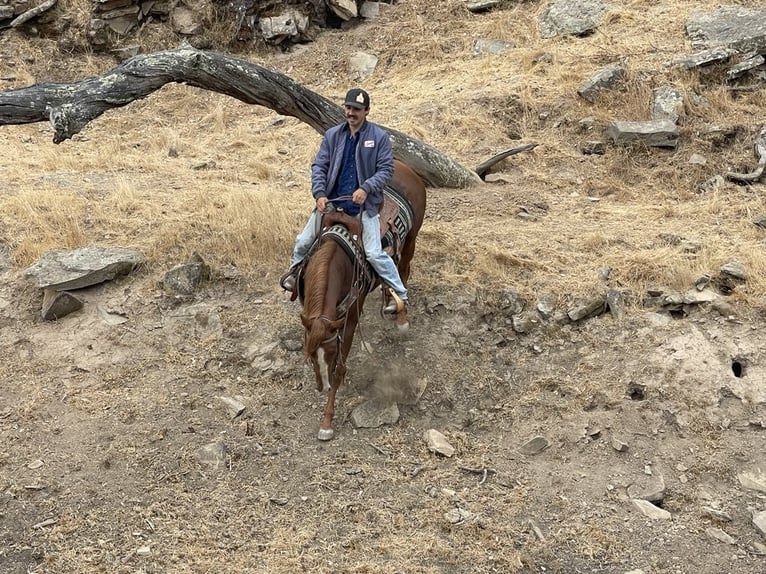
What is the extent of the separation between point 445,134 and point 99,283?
6409mm

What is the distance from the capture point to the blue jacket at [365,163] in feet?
20.9

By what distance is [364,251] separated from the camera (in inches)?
252

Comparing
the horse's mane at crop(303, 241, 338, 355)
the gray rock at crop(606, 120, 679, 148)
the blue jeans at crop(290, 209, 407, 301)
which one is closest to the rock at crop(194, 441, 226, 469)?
the horse's mane at crop(303, 241, 338, 355)

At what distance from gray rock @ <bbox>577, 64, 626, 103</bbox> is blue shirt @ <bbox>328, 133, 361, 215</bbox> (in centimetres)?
730

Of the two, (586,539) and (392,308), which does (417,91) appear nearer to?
(392,308)

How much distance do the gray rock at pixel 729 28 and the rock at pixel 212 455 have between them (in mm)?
11227

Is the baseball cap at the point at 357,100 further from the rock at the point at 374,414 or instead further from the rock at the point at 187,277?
the rock at the point at 187,277

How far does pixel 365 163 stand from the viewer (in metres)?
6.41

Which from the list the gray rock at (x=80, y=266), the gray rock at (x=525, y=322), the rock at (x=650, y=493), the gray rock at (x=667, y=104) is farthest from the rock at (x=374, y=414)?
the gray rock at (x=667, y=104)

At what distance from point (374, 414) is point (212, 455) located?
1406 mm

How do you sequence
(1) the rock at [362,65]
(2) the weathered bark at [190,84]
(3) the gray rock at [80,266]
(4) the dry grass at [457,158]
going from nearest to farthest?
(2) the weathered bark at [190,84]
(3) the gray rock at [80,266]
(4) the dry grass at [457,158]
(1) the rock at [362,65]

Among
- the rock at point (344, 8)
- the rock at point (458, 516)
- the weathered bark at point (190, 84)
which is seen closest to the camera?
the rock at point (458, 516)

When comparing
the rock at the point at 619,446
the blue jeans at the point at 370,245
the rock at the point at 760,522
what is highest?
the blue jeans at the point at 370,245

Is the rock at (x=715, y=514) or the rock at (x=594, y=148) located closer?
the rock at (x=715, y=514)
